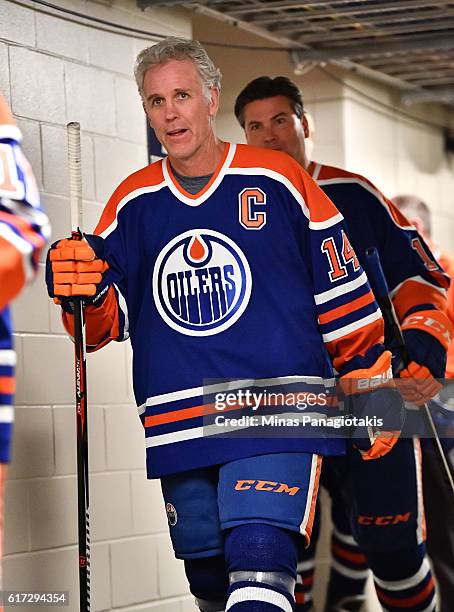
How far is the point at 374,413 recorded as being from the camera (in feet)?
10.7

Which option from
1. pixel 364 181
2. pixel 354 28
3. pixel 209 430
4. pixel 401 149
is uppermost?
pixel 354 28

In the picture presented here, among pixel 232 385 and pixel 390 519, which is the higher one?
pixel 232 385

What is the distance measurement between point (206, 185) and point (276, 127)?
2.97 ft

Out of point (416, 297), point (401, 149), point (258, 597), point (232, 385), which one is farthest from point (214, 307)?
point (401, 149)

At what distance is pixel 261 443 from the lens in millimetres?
2994

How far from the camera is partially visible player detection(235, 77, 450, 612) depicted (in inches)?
149

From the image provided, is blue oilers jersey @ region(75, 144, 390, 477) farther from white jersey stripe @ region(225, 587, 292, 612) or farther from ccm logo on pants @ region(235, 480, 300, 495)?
white jersey stripe @ region(225, 587, 292, 612)

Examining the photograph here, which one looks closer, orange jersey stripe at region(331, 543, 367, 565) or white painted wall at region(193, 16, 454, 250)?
orange jersey stripe at region(331, 543, 367, 565)

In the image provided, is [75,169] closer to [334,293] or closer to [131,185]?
[131,185]

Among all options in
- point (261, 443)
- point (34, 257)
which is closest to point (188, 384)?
point (261, 443)

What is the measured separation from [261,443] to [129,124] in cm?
Answer: 153

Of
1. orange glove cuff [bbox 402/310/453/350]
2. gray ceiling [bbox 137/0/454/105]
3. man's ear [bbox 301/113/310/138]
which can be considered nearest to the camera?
orange glove cuff [bbox 402/310/453/350]

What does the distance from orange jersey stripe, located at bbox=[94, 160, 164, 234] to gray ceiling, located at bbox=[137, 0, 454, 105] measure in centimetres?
106

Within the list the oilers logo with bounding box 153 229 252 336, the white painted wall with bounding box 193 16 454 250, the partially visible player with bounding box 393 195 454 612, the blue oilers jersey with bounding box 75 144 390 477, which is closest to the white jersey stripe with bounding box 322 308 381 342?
the blue oilers jersey with bounding box 75 144 390 477
